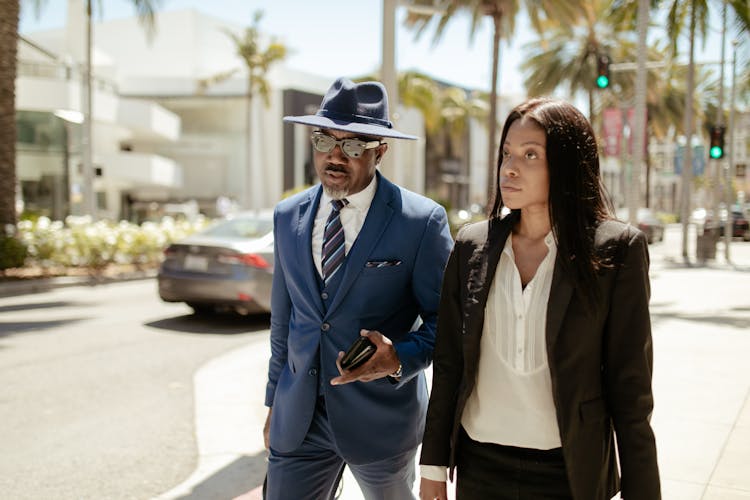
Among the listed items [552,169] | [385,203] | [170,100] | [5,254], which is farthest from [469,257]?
[170,100]

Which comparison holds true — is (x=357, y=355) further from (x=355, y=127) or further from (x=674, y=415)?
(x=674, y=415)

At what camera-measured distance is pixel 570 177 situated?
2064 mm

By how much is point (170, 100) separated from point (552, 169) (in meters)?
48.2

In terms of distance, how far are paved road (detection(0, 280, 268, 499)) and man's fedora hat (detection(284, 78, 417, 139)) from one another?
109 inches

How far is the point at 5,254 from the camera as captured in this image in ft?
47.2

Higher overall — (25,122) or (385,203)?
(25,122)

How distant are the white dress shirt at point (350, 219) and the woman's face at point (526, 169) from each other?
66cm

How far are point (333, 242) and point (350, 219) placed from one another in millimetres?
118

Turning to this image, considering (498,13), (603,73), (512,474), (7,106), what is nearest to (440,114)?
(498,13)

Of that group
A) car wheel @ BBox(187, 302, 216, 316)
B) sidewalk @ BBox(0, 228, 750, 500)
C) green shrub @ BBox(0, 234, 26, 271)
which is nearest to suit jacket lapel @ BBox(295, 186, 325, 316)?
sidewalk @ BBox(0, 228, 750, 500)

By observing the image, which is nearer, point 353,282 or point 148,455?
point 353,282

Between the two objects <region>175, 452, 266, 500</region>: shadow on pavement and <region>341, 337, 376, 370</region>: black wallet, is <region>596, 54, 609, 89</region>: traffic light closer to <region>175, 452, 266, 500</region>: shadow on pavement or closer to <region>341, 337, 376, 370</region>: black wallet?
<region>175, 452, 266, 500</region>: shadow on pavement

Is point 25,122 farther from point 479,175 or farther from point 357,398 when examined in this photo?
point 479,175

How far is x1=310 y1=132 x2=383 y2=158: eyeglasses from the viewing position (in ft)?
8.47
